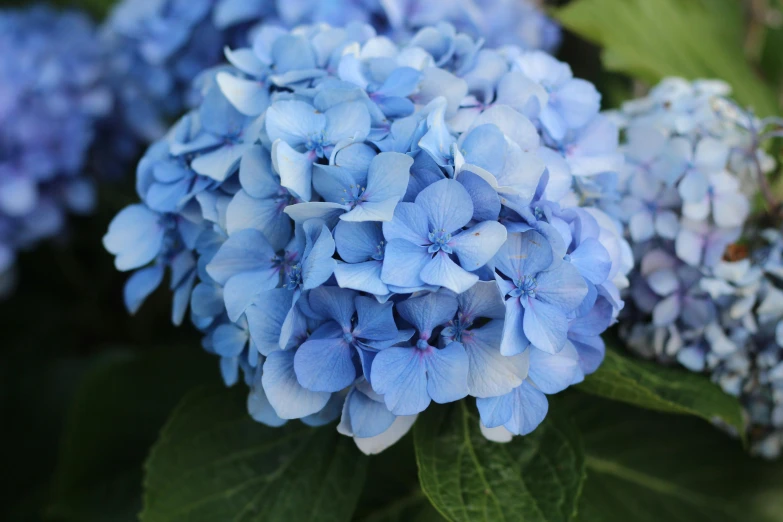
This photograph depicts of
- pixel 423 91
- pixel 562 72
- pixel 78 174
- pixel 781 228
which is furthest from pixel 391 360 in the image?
pixel 78 174

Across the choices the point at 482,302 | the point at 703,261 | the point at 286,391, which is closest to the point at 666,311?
the point at 703,261

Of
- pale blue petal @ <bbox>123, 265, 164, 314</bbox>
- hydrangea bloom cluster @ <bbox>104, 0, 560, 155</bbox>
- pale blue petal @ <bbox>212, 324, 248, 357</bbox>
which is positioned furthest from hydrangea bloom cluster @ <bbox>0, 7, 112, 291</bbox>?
pale blue petal @ <bbox>212, 324, 248, 357</bbox>

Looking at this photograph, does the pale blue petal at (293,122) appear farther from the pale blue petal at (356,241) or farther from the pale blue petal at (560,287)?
the pale blue petal at (560,287)

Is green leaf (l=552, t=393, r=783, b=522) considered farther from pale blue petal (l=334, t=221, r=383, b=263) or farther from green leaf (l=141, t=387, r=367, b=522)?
pale blue petal (l=334, t=221, r=383, b=263)

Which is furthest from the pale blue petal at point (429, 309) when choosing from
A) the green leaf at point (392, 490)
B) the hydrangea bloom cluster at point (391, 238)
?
the green leaf at point (392, 490)

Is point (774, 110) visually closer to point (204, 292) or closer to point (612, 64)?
point (612, 64)

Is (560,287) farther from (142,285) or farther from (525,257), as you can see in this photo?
(142,285)
